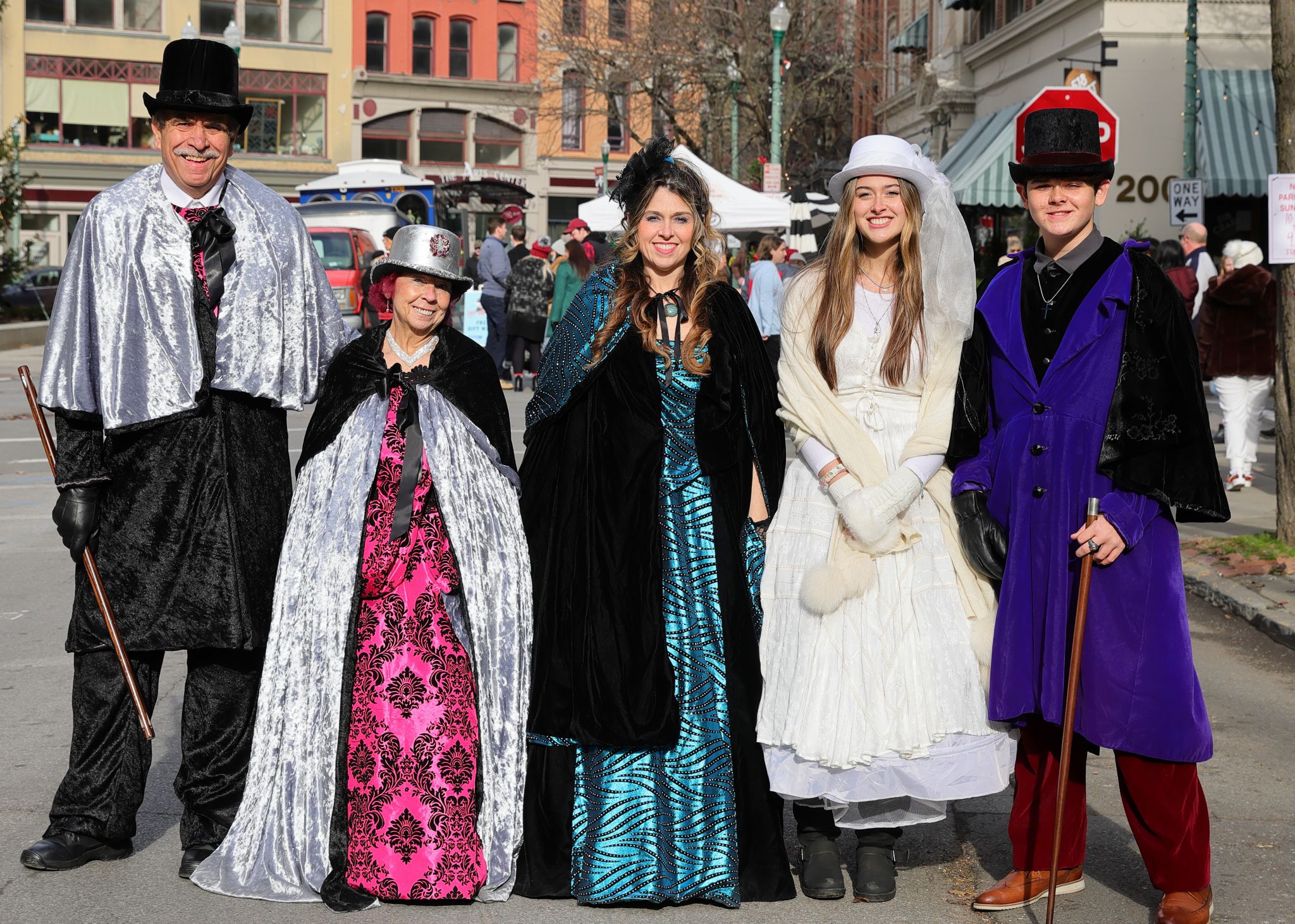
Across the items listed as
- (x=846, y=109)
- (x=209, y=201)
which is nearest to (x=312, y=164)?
(x=846, y=109)

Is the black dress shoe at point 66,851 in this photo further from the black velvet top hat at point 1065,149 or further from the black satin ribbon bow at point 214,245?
the black velvet top hat at point 1065,149

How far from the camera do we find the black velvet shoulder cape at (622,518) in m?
4.12

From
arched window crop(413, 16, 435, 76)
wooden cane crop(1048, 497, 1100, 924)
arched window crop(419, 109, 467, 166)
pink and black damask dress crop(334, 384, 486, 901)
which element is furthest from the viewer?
arched window crop(413, 16, 435, 76)

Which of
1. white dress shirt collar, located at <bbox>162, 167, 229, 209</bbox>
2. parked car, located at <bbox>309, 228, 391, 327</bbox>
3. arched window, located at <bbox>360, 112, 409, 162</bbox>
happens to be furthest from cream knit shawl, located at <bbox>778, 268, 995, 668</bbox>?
arched window, located at <bbox>360, 112, 409, 162</bbox>

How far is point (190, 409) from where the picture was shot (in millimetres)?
4180

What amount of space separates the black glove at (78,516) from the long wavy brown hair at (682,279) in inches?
58.9

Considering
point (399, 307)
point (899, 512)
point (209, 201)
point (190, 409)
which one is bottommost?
point (899, 512)

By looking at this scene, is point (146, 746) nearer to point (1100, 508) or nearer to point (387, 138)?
point (1100, 508)

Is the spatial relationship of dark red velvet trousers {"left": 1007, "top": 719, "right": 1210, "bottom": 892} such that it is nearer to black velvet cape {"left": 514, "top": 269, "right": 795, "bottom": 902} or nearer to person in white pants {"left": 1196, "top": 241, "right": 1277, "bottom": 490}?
black velvet cape {"left": 514, "top": 269, "right": 795, "bottom": 902}

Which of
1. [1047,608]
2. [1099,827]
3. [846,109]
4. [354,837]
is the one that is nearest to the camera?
[1047,608]

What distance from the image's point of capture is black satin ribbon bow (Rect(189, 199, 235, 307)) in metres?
4.28

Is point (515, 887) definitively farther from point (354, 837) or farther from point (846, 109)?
point (846, 109)

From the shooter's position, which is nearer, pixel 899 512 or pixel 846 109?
pixel 899 512

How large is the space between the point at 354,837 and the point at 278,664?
1.74 feet
